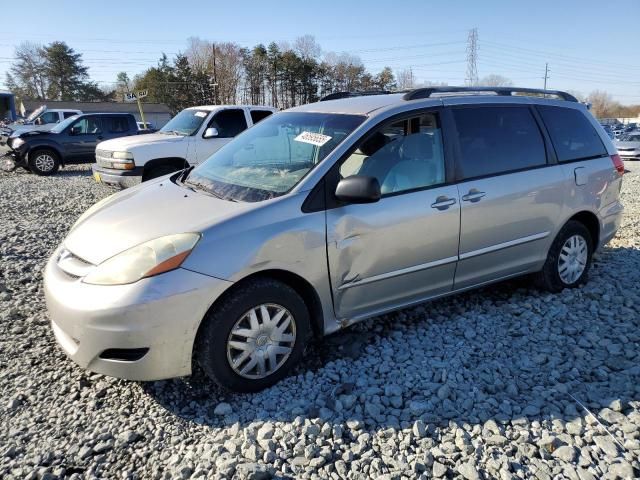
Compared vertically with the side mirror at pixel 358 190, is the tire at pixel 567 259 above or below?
below

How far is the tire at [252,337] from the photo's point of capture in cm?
274

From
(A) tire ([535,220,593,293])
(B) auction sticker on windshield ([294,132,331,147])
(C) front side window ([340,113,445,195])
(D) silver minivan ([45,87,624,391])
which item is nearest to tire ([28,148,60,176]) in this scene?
(D) silver minivan ([45,87,624,391])

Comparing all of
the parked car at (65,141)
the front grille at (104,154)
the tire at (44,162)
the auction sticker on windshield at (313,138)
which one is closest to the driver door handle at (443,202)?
the auction sticker on windshield at (313,138)

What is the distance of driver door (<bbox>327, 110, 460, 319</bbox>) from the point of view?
A: 3.14 meters

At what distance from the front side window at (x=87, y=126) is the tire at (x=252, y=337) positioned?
45.6 feet

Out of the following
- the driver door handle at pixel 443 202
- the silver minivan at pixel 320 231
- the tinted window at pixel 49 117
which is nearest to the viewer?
the silver minivan at pixel 320 231

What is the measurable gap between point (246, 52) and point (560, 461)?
69.3 meters

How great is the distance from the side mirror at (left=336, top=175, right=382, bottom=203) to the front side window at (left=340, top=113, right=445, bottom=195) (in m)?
0.19

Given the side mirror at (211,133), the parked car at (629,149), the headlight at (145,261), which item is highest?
the side mirror at (211,133)

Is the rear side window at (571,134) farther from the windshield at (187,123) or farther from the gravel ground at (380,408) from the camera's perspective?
the windshield at (187,123)

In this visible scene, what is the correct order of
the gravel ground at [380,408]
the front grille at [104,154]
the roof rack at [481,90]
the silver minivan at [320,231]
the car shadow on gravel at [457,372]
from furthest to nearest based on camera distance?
the front grille at [104,154], the roof rack at [481,90], the car shadow on gravel at [457,372], the silver minivan at [320,231], the gravel ground at [380,408]

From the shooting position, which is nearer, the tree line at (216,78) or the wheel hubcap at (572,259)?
the wheel hubcap at (572,259)

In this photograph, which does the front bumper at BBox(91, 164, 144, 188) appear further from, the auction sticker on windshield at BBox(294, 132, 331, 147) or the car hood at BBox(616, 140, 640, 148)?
the car hood at BBox(616, 140, 640, 148)

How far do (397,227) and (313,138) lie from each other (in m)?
0.89
